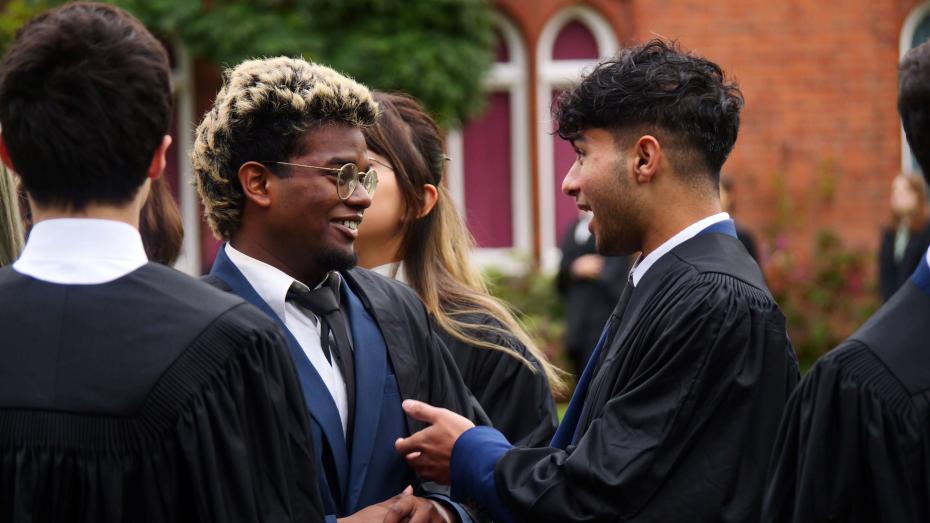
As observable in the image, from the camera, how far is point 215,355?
8.79 feet

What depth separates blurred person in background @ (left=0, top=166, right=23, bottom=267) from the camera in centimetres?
380

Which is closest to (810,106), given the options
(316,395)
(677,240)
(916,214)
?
(916,214)

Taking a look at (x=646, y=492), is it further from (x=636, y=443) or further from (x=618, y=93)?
(x=618, y=93)

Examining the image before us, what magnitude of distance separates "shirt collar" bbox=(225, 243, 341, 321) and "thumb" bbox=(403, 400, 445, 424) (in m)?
0.40

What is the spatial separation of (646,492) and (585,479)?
0.15 metres

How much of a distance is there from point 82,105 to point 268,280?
96 centimetres

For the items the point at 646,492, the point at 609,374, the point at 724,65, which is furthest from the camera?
the point at 724,65

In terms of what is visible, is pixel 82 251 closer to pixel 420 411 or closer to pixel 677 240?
pixel 420 411

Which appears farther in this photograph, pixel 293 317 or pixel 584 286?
pixel 584 286

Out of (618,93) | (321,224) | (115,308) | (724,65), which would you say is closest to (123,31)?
(115,308)

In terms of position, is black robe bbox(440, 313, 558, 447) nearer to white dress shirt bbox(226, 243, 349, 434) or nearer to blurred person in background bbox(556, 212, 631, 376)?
white dress shirt bbox(226, 243, 349, 434)

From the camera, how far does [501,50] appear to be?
46.0 ft

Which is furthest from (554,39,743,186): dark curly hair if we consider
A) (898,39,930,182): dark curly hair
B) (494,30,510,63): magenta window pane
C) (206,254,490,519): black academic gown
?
(494,30,510,63): magenta window pane

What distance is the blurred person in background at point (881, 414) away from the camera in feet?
8.71
